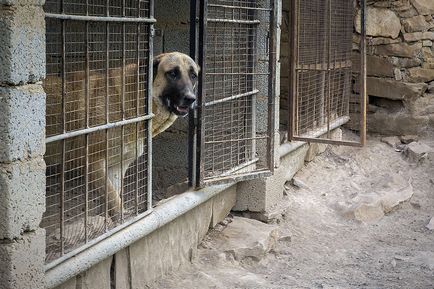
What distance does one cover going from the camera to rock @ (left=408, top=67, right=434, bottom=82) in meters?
9.30

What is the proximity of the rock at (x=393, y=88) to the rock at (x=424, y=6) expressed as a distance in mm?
870

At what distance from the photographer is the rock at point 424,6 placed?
916cm

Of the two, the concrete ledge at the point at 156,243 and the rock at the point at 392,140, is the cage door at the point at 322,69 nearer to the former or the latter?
the rock at the point at 392,140

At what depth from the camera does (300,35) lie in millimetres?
8047

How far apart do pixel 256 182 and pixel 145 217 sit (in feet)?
6.88

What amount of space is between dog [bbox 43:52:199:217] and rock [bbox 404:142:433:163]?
3810 mm

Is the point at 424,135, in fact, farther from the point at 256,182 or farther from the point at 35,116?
the point at 35,116

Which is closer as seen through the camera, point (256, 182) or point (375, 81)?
point (256, 182)

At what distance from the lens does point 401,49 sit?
922 centimetres

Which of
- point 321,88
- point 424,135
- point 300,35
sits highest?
point 300,35

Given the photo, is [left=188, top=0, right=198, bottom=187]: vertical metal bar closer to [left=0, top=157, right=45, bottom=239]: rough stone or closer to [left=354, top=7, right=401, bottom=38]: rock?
[left=0, top=157, right=45, bottom=239]: rough stone

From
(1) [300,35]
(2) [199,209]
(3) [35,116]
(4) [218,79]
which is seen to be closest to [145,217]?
(2) [199,209]

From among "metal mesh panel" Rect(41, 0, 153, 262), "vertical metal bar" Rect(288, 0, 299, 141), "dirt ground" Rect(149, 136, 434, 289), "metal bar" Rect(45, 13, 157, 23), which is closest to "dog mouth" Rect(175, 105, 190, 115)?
"metal mesh panel" Rect(41, 0, 153, 262)

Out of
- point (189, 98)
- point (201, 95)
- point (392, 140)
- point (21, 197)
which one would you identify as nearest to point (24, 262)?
point (21, 197)
